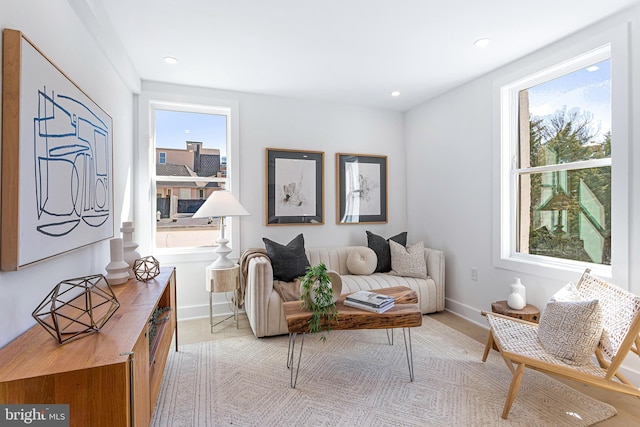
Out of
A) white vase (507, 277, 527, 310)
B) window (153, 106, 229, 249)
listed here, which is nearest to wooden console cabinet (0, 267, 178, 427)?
window (153, 106, 229, 249)

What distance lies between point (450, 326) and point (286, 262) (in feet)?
5.72

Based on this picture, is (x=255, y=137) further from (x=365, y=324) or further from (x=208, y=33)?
(x=365, y=324)

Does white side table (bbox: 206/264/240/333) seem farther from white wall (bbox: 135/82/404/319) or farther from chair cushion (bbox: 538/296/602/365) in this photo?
chair cushion (bbox: 538/296/602/365)

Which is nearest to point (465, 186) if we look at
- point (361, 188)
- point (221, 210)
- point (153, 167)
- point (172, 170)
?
point (361, 188)

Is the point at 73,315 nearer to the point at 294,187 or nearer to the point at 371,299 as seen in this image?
the point at 371,299

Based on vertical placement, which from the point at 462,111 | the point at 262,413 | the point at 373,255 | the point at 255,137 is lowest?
the point at 262,413

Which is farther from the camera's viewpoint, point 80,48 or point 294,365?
point 294,365

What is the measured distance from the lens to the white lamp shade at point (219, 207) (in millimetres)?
2959

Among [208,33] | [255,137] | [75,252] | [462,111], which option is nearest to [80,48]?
[208,33]

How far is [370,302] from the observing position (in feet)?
7.09

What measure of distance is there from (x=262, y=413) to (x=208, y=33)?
2618 millimetres

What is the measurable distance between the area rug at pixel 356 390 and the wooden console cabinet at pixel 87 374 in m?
0.68

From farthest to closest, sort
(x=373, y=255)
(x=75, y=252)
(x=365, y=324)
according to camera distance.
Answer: (x=373, y=255) < (x=365, y=324) < (x=75, y=252)

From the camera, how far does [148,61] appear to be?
2.85 meters
